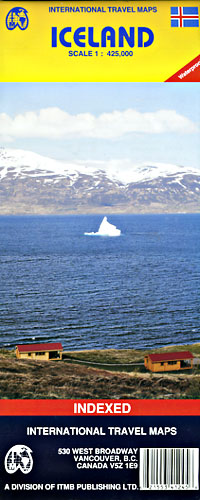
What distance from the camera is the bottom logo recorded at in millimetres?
3330

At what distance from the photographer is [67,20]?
3.51 m

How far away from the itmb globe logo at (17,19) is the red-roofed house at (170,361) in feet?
8.34

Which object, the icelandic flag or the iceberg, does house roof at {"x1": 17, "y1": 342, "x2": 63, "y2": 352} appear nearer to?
the iceberg

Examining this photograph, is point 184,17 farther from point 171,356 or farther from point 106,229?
point 171,356

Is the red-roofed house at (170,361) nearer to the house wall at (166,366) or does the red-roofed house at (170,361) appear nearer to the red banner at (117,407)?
the house wall at (166,366)

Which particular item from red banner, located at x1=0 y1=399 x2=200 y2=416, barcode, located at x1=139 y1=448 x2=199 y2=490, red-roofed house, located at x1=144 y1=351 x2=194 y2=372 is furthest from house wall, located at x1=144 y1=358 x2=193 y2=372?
barcode, located at x1=139 y1=448 x2=199 y2=490

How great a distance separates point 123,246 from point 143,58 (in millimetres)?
3101

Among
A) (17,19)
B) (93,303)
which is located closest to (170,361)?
(93,303)

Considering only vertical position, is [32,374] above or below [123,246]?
below

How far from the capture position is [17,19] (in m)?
3.48

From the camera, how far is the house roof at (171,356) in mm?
3475

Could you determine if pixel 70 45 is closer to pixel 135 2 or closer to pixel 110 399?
pixel 135 2

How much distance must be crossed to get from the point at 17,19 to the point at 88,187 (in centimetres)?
166

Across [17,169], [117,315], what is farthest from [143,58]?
[117,315]
